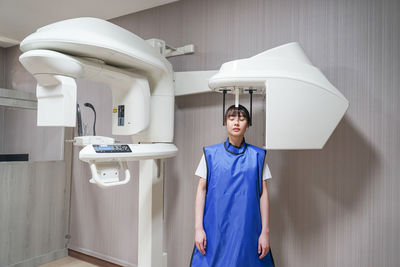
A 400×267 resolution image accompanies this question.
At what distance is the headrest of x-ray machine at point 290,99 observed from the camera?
1.37 meters

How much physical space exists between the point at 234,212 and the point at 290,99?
0.66 meters

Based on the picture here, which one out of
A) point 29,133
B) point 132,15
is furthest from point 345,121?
point 29,133

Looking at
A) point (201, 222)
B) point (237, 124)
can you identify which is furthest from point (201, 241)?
point (237, 124)

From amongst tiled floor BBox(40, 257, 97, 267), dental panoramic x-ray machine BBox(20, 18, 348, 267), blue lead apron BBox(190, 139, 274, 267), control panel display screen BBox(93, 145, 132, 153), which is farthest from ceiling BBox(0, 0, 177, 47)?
tiled floor BBox(40, 257, 97, 267)

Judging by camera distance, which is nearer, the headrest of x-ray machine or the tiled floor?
the headrest of x-ray machine

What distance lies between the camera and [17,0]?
231 cm

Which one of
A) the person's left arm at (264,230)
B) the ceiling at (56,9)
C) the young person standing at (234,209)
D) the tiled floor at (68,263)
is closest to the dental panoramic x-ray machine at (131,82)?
the young person standing at (234,209)

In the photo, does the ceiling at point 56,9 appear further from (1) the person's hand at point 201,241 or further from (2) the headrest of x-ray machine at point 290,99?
(1) the person's hand at point 201,241

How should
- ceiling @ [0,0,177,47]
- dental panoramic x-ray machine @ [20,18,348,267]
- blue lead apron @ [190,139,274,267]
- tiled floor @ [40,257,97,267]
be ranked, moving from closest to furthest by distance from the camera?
1. dental panoramic x-ray machine @ [20,18,348,267]
2. blue lead apron @ [190,139,274,267]
3. ceiling @ [0,0,177,47]
4. tiled floor @ [40,257,97,267]

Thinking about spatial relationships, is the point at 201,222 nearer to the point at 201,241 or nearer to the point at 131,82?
the point at 201,241

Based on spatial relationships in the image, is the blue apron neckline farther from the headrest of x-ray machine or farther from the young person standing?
the headrest of x-ray machine

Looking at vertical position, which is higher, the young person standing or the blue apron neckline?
the blue apron neckline

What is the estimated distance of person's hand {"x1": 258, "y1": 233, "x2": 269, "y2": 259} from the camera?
150 centimetres

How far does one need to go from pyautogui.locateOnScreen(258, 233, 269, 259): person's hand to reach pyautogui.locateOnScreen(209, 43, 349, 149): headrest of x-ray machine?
0.51 metres
